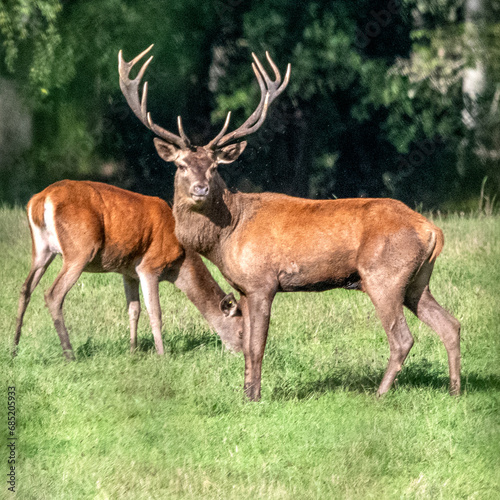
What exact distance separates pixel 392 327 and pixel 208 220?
134 centimetres

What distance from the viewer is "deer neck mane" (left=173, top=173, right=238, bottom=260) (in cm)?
526

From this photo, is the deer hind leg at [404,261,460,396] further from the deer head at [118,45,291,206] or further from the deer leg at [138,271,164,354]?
the deer leg at [138,271,164,354]

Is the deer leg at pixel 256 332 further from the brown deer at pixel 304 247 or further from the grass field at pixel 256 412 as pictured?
the grass field at pixel 256 412

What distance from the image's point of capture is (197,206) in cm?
519

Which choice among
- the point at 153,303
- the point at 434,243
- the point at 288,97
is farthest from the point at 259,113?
the point at 288,97

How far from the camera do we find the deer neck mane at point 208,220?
526 cm

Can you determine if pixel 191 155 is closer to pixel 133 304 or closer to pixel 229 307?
pixel 229 307

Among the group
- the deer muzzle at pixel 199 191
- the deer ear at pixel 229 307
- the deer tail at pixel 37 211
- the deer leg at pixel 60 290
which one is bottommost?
the deer ear at pixel 229 307

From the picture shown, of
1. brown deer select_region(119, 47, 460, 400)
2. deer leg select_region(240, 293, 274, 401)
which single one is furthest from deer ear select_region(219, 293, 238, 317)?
deer leg select_region(240, 293, 274, 401)

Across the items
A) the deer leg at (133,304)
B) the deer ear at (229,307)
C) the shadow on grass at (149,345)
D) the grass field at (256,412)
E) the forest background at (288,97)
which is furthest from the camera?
the forest background at (288,97)

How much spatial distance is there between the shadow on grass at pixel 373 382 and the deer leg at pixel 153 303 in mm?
1479

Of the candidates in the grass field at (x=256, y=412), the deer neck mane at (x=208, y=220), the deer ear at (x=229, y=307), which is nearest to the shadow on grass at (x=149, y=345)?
the grass field at (x=256, y=412)

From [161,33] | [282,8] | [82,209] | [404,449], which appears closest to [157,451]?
[404,449]

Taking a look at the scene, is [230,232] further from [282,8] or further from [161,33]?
[282,8]
